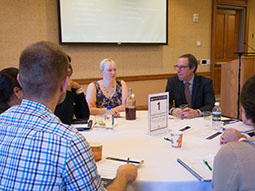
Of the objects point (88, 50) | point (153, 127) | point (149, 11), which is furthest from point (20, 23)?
point (153, 127)

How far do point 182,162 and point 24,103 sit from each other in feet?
2.96

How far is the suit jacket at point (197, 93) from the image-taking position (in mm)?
3062

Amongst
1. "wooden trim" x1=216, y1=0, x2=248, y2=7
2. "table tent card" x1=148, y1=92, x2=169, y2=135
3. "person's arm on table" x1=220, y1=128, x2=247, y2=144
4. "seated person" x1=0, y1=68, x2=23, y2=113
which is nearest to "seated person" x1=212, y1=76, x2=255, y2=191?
"person's arm on table" x1=220, y1=128, x2=247, y2=144

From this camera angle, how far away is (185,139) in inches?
73.3

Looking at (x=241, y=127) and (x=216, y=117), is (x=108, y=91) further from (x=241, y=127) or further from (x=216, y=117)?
(x=241, y=127)

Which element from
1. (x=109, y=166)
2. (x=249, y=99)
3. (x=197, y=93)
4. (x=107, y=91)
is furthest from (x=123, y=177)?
(x=197, y=93)

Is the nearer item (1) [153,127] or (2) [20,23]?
(1) [153,127]

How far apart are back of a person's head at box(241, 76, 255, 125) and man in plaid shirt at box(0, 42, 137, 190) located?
0.69 metres

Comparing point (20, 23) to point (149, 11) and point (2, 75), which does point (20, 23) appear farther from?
point (2, 75)

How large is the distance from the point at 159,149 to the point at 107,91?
5.14 feet

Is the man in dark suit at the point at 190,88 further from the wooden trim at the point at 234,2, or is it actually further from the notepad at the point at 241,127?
the wooden trim at the point at 234,2

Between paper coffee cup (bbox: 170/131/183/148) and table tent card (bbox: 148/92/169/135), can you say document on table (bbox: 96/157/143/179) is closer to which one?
paper coffee cup (bbox: 170/131/183/148)

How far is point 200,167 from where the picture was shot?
1381 millimetres

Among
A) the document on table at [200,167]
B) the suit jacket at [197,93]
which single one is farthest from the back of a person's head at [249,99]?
the suit jacket at [197,93]
